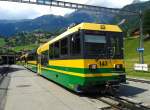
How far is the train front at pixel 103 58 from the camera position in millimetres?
13633

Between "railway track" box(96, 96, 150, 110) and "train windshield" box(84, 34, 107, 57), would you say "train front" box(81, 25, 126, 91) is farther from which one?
"railway track" box(96, 96, 150, 110)

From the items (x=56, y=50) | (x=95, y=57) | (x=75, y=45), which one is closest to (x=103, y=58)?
(x=95, y=57)

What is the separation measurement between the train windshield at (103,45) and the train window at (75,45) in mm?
427

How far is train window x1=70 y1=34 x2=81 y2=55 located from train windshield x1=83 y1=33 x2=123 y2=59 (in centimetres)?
43

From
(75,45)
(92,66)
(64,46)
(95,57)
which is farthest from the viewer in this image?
(64,46)

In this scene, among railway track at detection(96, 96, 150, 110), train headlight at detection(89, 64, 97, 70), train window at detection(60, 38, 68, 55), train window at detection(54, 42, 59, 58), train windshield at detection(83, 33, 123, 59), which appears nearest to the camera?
railway track at detection(96, 96, 150, 110)

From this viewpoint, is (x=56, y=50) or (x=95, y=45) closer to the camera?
(x=95, y=45)

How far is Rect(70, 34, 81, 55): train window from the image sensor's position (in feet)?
46.0

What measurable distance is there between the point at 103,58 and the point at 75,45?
140 centimetres

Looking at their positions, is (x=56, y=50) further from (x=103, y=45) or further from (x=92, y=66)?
(x=92, y=66)

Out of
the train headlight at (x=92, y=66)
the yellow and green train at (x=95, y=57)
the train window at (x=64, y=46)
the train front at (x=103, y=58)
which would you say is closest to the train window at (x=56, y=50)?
the train window at (x=64, y=46)

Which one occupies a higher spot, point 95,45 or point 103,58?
point 95,45

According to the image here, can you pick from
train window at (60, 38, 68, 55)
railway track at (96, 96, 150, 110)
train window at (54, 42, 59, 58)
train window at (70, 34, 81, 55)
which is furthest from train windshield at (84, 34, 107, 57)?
train window at (54, 42, 59, 58)

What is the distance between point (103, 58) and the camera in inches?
547
